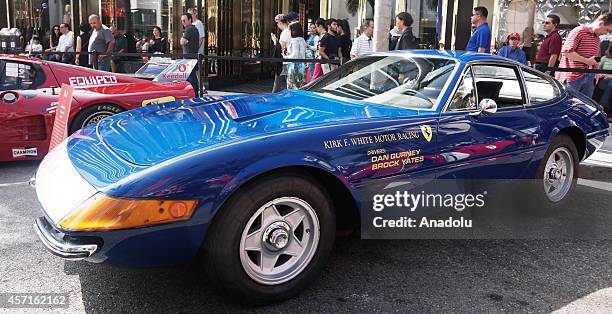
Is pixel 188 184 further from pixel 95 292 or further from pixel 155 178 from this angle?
pixel 95 292

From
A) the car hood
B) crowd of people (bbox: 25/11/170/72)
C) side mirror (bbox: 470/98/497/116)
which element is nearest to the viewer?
the car hood

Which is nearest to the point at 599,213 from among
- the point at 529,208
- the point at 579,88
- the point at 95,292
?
the point at 529,208

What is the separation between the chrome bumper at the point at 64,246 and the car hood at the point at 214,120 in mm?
464

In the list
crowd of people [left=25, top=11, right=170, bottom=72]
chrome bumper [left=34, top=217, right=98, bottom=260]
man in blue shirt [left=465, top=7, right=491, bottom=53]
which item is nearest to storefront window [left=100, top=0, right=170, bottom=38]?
crowd of people [left=25, top=11, right=170, bottom=72]

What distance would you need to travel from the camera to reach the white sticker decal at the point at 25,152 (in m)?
5.71

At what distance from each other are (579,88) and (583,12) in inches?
207

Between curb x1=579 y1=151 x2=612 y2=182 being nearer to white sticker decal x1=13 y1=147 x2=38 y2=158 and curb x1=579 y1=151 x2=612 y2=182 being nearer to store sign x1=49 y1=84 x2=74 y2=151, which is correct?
store sign x1=49 y1=84 x2=74 y2=151

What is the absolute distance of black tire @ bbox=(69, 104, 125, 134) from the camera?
5.98m

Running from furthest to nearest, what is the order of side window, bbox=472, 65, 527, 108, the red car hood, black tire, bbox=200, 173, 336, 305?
the red car hood < side window, bbox=472, 65, 527, 108 < black tire, bbox=200, 173, 336, 305

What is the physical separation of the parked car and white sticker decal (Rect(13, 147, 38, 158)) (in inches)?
105

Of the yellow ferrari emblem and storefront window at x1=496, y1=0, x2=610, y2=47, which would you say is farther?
storefront window at x1=496, y1=0, x2=610, y2=47

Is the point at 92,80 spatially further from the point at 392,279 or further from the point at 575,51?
the point at 575,51

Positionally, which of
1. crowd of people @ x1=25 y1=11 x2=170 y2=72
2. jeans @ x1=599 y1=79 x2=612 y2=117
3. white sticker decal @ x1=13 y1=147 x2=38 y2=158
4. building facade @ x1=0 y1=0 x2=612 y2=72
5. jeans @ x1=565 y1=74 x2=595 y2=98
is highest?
building facade @ x1=0 y1=0 x2=612 y2=72

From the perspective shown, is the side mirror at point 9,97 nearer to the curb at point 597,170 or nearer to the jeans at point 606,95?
the curb at point 597,170
